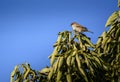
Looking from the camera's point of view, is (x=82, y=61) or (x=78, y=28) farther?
A: (x=78, y=28)

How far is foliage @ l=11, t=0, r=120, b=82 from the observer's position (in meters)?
4.42

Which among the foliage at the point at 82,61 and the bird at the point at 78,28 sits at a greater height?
the bird at the point at 78,28

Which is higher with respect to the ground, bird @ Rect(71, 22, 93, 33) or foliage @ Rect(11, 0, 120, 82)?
bird @ Rect(71, 22, 93, 33)

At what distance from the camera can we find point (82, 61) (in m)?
4.50

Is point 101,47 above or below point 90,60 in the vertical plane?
above

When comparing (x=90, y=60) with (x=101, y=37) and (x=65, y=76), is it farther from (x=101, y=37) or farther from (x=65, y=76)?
(x=101, y=37)

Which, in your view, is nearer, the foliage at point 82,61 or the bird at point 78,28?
the foliage at point 82,61

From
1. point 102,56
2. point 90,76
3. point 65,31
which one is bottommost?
point 90,76

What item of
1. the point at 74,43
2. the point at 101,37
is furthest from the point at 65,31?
the point at 101,37

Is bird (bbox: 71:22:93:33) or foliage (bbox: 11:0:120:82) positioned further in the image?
bird (bbox: 71:22:93:33)

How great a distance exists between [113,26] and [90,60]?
86cm

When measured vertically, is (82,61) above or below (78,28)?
below

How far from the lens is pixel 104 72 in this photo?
15.7ft

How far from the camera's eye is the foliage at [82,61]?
4.42 meters
